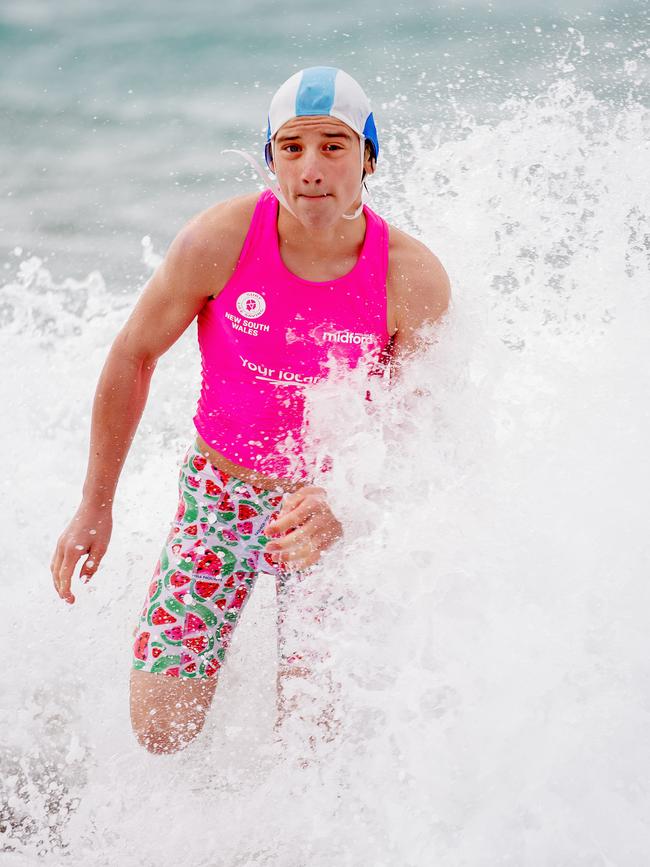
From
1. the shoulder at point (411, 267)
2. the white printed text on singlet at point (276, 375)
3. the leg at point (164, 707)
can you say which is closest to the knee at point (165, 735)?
the leg at point (164, 707)

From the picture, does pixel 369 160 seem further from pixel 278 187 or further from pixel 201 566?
pixel 201 566

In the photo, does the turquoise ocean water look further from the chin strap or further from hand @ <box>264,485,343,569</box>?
the chin strap

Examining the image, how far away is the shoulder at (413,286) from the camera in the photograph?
2.53 meters

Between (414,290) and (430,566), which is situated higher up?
(414,290)

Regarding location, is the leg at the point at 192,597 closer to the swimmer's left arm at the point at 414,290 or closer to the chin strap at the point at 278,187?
the swimmer's left arm at the point at 414,290

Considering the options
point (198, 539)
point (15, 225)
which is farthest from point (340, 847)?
point (15, 225)

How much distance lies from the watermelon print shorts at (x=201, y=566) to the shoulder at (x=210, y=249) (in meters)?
0.59

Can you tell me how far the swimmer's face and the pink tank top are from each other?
0.15 meters

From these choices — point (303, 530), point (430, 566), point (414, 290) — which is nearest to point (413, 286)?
point (414, 290)

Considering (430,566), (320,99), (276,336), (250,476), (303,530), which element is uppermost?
(320,99)

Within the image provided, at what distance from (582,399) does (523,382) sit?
421 millimetres

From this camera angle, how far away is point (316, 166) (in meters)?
2.34

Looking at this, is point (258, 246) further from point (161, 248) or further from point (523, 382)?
point (161, 248)

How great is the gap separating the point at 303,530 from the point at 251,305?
0.62 metres
